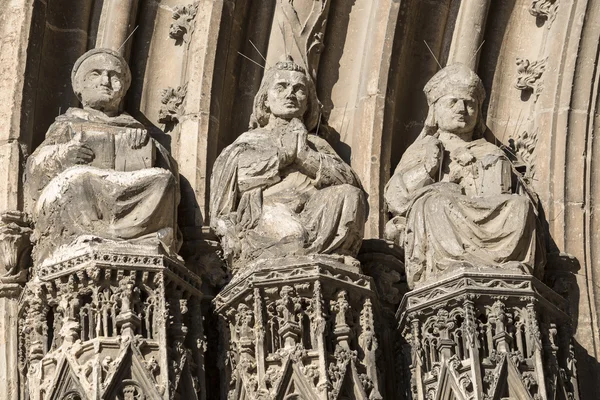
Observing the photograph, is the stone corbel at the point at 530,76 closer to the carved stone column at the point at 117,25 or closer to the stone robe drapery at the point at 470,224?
the stone robe drapery at the point at 470,224

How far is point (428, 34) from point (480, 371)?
3.54 metres

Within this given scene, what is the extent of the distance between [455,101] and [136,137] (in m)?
2.38

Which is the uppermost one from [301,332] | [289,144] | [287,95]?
[287,95]

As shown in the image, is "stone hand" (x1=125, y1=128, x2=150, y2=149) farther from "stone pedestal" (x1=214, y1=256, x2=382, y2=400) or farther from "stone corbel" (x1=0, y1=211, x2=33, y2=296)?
"stone pedestal" (x1=214, y1=256, x2=382, y2=400)

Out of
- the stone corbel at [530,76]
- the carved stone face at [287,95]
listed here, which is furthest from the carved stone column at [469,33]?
the carved stone face at [287,95]

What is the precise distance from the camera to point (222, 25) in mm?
18266

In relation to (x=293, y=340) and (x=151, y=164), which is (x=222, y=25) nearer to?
(x=151, y=164)

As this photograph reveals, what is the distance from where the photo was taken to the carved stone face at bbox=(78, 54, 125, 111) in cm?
1770

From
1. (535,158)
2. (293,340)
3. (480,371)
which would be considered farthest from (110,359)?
(535,158)

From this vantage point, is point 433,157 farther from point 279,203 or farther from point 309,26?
point 309,26

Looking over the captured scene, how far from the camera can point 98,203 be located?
55.3ft

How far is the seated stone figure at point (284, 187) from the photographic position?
1697 centimetres

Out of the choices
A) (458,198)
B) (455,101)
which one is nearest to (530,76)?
(455,101)

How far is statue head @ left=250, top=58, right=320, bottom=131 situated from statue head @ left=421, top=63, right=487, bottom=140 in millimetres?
899
